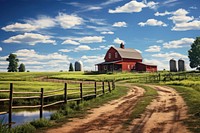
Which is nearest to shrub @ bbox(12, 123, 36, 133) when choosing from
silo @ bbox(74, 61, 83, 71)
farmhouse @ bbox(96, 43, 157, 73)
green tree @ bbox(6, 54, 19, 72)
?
farmhouse @ bbox(96, 43, 157, 73)

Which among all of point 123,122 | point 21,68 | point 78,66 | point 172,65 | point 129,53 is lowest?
point 123,122

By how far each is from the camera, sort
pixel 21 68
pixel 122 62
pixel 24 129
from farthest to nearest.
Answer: pixel 21 68, pixel 122 62, pixel 24 129

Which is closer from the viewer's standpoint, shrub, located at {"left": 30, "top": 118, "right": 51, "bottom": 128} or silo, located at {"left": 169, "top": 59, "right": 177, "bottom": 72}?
shrub, located at {"left": 30, "top": 118, "right": 51, "bottom": 128}

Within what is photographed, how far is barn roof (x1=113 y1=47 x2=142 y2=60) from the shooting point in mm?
86037

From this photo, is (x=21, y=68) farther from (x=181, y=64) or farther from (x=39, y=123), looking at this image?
(x=39, y=123)

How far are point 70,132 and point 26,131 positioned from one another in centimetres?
174

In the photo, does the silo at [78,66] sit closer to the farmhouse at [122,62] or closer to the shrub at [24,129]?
the farmhouse at [122,62]

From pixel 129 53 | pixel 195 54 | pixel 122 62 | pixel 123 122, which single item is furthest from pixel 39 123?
pixel 195 54

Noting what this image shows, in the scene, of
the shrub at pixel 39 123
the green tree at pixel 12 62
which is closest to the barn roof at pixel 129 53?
the green tree at pixel 12 62

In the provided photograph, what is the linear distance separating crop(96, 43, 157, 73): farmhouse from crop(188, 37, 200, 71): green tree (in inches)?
518

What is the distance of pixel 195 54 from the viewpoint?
8988 cm

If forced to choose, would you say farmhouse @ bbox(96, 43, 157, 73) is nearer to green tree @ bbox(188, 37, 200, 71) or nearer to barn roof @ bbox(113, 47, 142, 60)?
barn roof @ bbox(113, 47, 142, 60)

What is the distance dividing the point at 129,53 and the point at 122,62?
746 cm

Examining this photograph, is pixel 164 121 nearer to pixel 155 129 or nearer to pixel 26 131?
pixel 155 129
